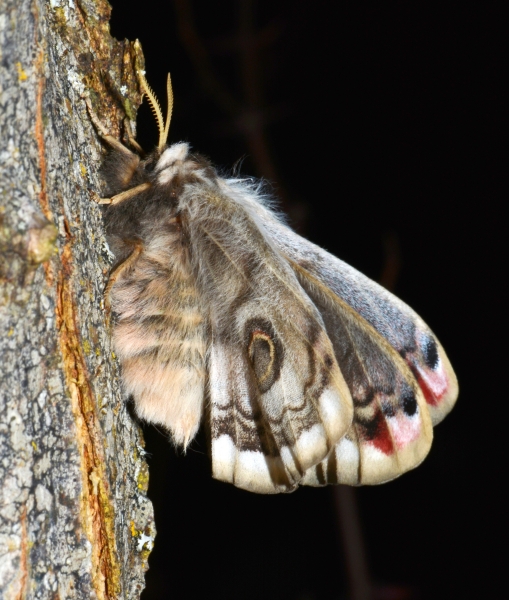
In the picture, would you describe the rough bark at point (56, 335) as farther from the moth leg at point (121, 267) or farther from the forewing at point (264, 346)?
the forewing at point (264, 346)

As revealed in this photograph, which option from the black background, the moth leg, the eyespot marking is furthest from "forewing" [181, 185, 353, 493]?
the black background

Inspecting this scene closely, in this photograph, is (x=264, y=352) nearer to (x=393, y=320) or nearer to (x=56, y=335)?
(x=393, y=320)

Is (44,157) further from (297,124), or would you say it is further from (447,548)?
(447,548)

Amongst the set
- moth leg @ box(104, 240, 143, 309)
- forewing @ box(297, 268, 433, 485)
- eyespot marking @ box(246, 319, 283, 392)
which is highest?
moth leg @ box(104, 240, 143, 309)

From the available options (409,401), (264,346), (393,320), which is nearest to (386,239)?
(393,320)

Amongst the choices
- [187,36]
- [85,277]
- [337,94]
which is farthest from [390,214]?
[85,277]

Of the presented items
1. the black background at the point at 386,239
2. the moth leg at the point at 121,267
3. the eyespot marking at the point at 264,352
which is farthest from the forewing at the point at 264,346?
the black background at the point at 386,239

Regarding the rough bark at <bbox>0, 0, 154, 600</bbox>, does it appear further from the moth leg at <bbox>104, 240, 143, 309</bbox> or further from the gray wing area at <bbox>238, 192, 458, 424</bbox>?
the gray wing area at <bbox>238, 192, 458, 424</bbox>
